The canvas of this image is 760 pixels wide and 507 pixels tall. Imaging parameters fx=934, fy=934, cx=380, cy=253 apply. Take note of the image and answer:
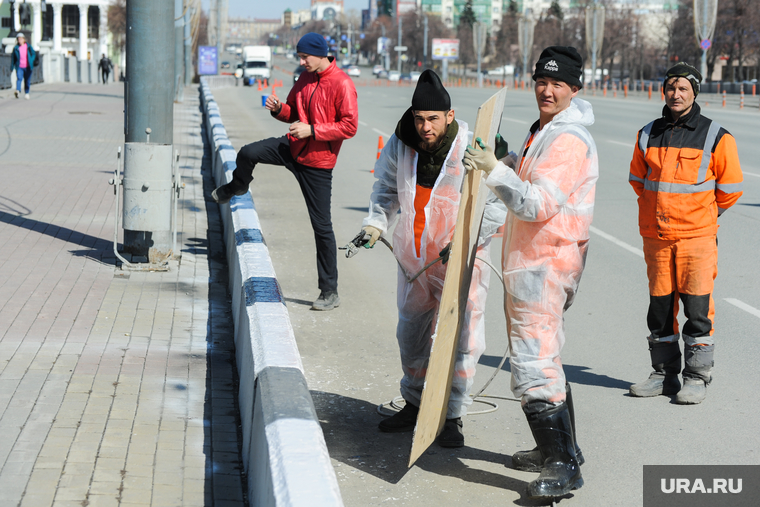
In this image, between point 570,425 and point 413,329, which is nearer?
point 570,425

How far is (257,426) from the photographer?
12.4ft

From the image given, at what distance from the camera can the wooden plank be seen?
385 centimetres

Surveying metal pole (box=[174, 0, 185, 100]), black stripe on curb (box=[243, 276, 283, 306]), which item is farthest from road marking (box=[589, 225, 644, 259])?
metal pole (box=[174, 0, 185, 100])

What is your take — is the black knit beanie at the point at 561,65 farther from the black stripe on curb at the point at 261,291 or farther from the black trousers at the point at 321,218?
the black trousers at the point at 321,218

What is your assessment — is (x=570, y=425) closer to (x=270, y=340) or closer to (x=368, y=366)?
(x=270, y=340)

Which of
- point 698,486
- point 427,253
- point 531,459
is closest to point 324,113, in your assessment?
point 427,253

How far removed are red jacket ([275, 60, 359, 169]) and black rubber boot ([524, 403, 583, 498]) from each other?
11.4ft

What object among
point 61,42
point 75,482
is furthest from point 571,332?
point 61,42

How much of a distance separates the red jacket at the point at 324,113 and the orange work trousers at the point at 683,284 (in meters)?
2.61

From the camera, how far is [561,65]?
12.7 feet

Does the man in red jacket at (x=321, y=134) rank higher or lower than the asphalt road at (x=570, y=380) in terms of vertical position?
higher

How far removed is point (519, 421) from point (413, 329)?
85 cm

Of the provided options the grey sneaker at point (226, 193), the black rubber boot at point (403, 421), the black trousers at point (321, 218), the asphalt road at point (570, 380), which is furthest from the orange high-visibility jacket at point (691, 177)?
the grey sneaker at point (226, 193)

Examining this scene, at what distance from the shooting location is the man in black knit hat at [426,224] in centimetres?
432
